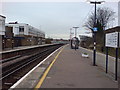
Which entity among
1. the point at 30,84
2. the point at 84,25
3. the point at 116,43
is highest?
the point at 84,25

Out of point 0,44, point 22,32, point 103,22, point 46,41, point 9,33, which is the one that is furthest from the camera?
point 46,41

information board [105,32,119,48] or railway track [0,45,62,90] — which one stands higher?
information board [105,32,119,48]

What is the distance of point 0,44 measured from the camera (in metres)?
50.9

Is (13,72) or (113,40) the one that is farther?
(13,72)

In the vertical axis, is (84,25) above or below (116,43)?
above

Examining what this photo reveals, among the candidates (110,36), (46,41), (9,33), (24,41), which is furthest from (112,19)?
(46,41)

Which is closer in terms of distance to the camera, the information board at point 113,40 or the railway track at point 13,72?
the information board at point 113,40

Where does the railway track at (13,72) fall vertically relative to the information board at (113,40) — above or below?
below

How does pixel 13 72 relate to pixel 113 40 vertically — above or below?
below

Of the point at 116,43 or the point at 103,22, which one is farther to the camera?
the point at 103,22

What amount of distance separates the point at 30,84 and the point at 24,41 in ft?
273

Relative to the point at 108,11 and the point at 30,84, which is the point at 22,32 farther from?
the point at 30,84

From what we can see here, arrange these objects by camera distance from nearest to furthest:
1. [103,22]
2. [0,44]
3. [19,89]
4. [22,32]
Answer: [19,89], [0,44], [103,22], [22,32]

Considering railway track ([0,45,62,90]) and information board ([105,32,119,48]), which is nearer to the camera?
information board ([105,32,119,48])
